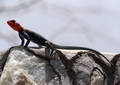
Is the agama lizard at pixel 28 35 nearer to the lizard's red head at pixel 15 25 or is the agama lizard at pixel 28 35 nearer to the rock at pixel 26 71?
the lizard's red head at pixel 15 25

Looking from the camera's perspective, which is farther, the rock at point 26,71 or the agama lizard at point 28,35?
the agama lizard at point 28,35

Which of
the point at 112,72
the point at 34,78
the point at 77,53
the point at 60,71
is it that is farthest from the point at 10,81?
the point at 112,72

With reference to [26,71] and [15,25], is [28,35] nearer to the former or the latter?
[15,25]

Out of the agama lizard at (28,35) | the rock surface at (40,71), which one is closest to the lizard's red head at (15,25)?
the agama lizard at (28,35)

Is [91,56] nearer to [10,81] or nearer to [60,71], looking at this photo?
[60,71]

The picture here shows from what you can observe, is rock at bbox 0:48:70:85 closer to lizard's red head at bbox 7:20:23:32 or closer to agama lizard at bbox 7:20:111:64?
agama lizard at bbox 7:20:111:64

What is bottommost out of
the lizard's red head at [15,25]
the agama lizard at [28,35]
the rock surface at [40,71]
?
the rock surface at [40,71]

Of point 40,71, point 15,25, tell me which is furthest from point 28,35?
point 40,71

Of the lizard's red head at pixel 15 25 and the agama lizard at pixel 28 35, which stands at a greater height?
the lizard's red head at pixel 15 25
